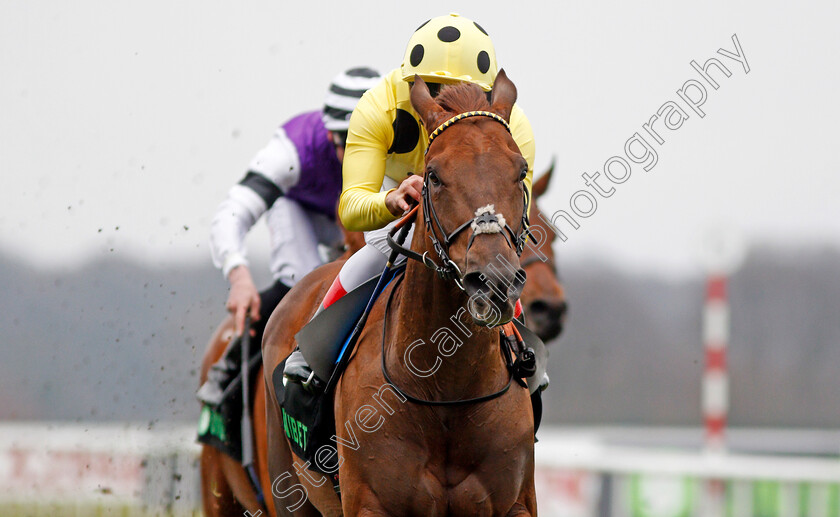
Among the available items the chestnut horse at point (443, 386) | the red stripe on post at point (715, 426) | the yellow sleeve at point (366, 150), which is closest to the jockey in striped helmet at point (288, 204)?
the yellow sleeve at point (366, 150)

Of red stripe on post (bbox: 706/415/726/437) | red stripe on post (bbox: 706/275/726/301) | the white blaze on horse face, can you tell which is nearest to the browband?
the white blaze on horse face

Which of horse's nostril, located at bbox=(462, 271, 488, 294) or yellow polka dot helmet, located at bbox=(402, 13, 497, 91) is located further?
yellow polka dot helmet, located at bbox=(402, 13, 497, 91)

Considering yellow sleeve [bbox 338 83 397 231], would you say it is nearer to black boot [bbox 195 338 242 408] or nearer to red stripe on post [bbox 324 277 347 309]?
red stripe on post [bbox 324 277 347 309]

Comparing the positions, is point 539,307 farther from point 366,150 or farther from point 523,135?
point 366,150

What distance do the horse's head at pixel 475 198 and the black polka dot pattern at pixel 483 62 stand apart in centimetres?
37

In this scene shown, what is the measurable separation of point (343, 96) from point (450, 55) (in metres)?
2.22

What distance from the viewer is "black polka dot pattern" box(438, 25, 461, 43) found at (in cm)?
371

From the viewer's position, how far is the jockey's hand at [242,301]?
5.57m

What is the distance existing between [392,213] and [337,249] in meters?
2.69

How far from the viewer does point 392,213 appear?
3479 mm

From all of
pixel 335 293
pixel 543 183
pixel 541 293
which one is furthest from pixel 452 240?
pixel 543 183

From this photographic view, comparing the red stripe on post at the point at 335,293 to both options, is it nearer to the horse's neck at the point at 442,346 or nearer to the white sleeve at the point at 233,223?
the horse's neck at the point at 442,346

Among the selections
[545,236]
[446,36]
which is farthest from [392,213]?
[545,236]

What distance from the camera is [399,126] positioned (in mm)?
3943
